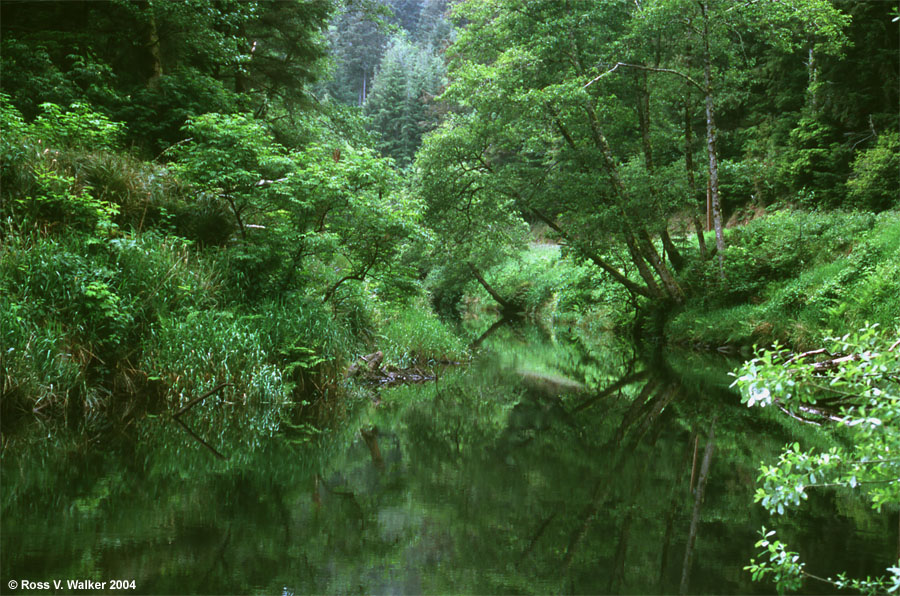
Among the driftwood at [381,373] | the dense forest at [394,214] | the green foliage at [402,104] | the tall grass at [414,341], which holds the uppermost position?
the green foliage at [402,104]

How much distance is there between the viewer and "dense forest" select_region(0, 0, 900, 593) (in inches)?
264

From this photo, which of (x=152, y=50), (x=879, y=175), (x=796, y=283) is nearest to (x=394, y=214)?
Result: (x=152, y=50)

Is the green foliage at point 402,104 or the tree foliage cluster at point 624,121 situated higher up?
the green foliage at point 402,104

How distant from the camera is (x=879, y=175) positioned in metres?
15.1

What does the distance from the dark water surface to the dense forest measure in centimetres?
25

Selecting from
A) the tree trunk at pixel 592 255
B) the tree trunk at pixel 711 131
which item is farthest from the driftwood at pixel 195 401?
the tree trunk at pixel 711 131

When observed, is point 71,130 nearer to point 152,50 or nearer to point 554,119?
→ point 152,50

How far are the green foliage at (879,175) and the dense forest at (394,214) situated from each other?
0.25 feet

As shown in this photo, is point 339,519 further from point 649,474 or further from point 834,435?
point 834,435

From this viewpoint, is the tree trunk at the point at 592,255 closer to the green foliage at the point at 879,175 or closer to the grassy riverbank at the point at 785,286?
the grassy riverbank at the point at 785,286

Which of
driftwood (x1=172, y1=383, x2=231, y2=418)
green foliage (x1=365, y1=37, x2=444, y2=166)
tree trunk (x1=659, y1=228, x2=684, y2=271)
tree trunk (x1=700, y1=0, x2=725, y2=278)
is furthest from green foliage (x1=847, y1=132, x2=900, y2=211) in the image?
green foliage (x1=365, y1=37, x2=444, y2=166)

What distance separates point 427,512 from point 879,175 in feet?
49.1

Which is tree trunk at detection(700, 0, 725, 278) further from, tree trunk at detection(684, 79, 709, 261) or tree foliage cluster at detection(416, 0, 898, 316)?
tree trunk at detection(684, 79, 709, 261)

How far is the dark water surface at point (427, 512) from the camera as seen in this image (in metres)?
3.54
